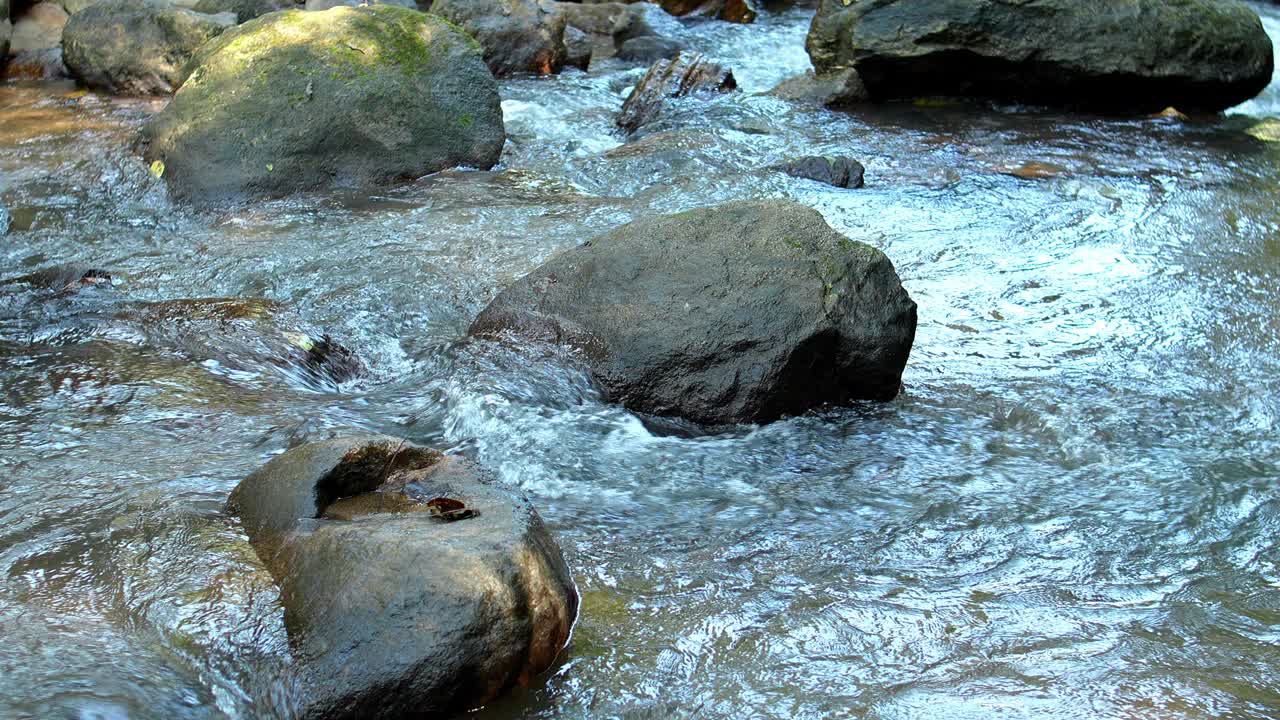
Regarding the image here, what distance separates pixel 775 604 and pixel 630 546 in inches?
20.0

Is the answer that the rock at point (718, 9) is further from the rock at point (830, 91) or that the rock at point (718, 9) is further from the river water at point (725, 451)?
the river water at point (725, 451)

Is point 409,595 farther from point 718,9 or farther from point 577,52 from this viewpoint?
point 718,9

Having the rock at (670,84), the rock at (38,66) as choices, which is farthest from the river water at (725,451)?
the rock at (38,66)

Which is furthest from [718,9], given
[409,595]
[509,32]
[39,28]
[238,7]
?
[409,595]

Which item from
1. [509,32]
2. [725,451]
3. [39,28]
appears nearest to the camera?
[725,451]

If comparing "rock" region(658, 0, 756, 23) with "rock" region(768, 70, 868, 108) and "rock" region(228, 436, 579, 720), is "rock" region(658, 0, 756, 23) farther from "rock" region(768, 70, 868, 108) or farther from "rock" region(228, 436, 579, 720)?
"rock" region(228, 436, 579, 720)

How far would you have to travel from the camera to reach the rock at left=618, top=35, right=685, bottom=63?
10.9 m

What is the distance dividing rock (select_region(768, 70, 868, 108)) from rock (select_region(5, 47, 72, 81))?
5872mm

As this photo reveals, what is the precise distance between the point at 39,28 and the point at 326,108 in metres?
5.01

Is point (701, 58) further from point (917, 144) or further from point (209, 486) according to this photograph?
point (209, 486)

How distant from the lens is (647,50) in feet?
35.9

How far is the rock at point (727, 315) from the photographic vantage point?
425 cm

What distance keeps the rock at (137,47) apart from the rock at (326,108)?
1.79m

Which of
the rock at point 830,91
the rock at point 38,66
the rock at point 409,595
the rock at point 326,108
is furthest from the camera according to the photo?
the rock at point 38,66
